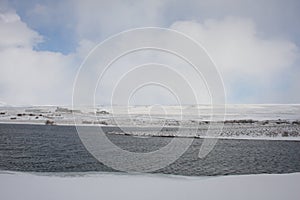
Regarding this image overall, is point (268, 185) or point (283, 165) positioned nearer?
point (268, 185)

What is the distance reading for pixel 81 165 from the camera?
51.3 ft

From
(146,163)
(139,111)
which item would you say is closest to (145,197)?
(146,163)

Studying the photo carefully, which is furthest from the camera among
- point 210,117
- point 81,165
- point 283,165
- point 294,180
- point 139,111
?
point 139,111

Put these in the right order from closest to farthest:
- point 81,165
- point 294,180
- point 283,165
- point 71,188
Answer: point 71,188 → point 294,180 → point 81,165 → point 283,165

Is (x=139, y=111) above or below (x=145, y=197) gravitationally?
above

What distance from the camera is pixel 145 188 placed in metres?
6.16

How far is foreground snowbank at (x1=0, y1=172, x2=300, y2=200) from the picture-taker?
552 cm

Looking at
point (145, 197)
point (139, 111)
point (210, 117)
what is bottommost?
point (145, 197)

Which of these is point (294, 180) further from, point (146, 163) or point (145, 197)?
point (146, 163)

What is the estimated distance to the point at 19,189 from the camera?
228 inches

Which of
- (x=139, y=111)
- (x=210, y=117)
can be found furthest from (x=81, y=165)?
(x=139, y=111)

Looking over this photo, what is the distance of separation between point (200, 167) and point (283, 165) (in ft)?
20.2

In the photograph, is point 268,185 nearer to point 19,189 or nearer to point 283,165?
point 19,189

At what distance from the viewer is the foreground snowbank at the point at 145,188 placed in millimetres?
5520
